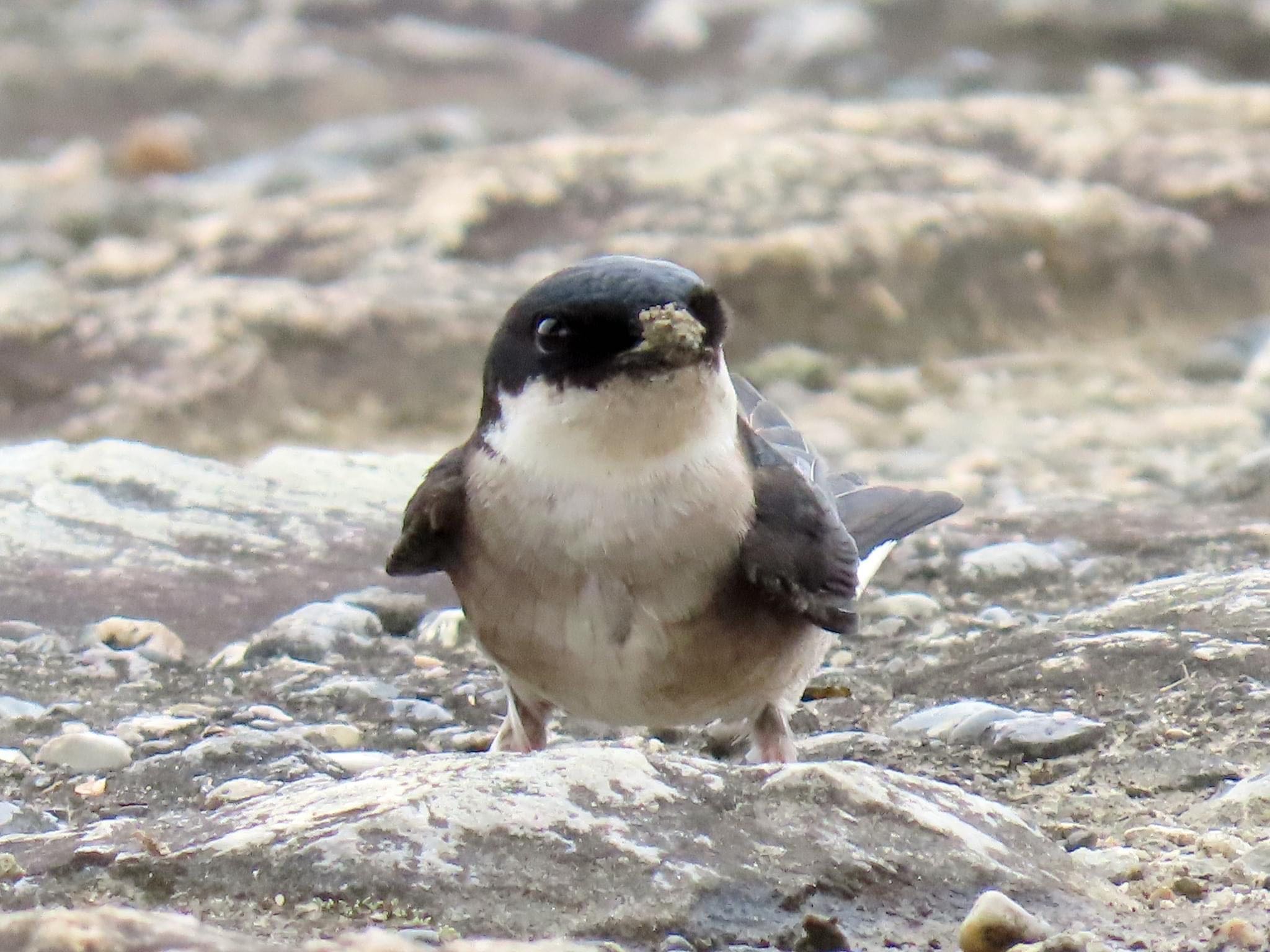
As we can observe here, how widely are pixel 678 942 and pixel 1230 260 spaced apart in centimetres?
644

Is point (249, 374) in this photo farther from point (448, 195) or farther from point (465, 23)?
point (465, 23)

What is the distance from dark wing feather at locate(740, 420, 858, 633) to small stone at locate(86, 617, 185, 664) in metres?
1.44

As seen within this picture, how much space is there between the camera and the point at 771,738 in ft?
12.6

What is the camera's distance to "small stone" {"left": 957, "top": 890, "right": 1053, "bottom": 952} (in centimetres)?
273

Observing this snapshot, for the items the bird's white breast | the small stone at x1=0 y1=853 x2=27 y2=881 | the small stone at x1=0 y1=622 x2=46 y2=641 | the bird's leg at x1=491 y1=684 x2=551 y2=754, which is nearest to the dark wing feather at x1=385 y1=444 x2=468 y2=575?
the bird's white breast

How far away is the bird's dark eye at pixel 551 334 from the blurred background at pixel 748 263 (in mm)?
2823

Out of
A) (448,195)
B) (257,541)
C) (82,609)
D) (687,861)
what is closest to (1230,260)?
(448,195)

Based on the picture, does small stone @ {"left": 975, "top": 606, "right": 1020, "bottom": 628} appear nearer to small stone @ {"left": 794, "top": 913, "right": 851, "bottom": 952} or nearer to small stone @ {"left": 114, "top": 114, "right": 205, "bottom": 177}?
small stone @ {"left": 794, "top": 913, "right": 851, "bottom": 952}

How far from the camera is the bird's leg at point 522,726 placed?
395 centimetres

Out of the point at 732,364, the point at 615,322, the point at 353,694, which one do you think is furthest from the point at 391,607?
the point at 732,364

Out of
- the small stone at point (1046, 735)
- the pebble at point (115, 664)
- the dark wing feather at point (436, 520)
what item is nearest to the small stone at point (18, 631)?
the pebble at point (115, 664)

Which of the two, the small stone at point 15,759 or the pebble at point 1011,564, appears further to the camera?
the pebble at point 1011,564

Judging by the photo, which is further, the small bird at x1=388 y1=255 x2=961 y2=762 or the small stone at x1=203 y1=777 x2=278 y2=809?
the small bird at x1=388 y1=255 x2=961 y2=762

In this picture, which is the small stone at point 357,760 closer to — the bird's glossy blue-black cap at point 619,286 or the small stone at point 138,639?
the small stone at point 138,639
